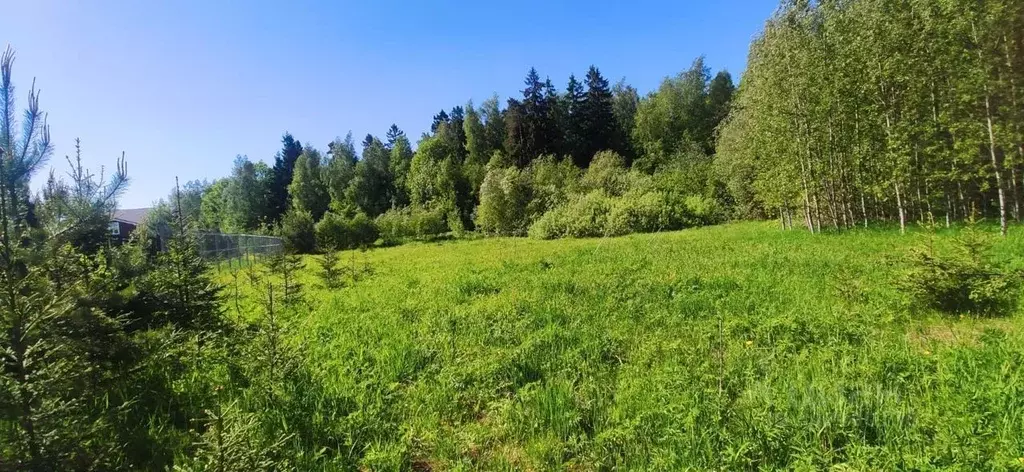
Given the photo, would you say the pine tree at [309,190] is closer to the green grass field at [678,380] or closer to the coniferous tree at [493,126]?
the coniferous tree at [493,126]

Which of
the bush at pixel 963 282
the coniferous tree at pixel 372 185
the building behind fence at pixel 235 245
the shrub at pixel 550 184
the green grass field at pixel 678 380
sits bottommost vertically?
the green grass field at pixel 678 380

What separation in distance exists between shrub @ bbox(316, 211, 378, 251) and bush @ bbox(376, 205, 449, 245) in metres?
1.01

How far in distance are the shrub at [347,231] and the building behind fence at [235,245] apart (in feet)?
32.1

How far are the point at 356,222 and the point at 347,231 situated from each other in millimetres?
1251

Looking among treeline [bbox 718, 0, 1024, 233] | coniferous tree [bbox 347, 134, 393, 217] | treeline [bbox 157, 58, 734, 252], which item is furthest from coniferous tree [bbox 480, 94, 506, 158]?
treeline [bbox 718, 0, 1024, 233]

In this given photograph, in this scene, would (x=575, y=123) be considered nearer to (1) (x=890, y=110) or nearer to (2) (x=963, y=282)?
(1) (x=890, y=110)

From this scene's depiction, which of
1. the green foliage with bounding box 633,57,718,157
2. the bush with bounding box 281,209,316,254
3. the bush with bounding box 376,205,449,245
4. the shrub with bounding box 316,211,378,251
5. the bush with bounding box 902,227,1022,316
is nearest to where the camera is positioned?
the bush with bounding box 902,227,1022,316

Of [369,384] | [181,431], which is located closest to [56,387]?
[181,431]

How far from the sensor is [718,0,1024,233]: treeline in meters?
10.9

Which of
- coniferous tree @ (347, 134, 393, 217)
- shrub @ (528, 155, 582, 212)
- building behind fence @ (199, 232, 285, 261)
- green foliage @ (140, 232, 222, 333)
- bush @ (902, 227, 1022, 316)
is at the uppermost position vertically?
coniferous tree @ (347, 134, 393, 217)

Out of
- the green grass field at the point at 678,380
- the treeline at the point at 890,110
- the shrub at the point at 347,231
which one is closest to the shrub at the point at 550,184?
the shrub at the point at 347,231

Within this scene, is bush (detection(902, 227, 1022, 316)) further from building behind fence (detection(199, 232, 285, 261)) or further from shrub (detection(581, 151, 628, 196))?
shrub (detection(581, 151, 628, 196))

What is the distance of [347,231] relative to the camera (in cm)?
3875

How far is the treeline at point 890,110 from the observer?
1092cm
